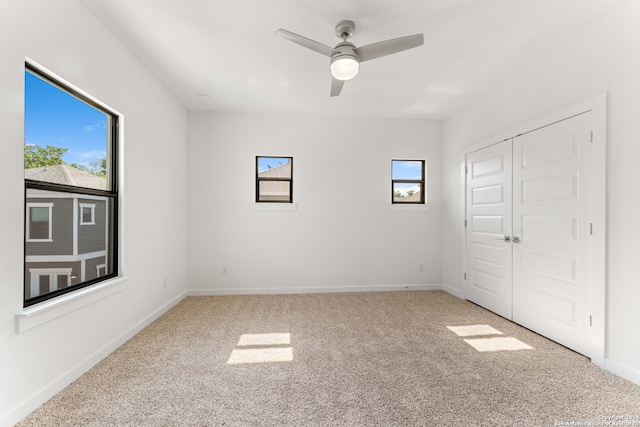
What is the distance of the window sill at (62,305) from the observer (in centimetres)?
169

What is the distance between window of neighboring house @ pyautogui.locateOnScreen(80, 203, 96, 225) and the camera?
2.32m

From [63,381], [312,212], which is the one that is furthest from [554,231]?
[63,381]

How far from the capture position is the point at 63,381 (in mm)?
1995

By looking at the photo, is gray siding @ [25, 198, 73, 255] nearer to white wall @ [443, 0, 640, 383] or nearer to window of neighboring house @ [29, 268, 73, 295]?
→ window of neighboring house @ [29, 268, 73, 295]


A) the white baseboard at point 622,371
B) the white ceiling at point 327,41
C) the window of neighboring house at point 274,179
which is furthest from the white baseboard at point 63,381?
the white baseboard at point 622,371

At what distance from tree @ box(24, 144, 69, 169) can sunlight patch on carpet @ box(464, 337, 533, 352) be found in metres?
3.72

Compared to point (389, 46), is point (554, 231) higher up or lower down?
lower down

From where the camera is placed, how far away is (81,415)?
1736mm

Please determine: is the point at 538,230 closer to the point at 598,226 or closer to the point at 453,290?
the point at 598,226

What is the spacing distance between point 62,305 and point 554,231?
13.5 feet

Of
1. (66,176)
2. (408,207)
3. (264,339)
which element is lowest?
(264,339)

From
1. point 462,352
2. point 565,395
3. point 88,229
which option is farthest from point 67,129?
point 565,395

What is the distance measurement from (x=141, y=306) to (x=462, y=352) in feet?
10.6

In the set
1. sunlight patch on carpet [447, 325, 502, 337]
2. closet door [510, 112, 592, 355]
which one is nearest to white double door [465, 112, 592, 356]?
closet door [510, 112, 592, 355]
